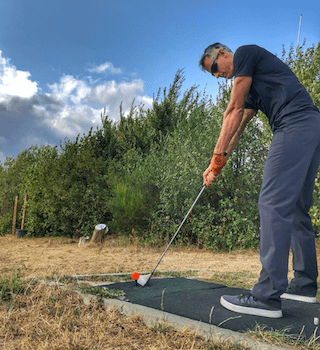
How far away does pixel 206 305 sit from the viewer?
2.42 metres

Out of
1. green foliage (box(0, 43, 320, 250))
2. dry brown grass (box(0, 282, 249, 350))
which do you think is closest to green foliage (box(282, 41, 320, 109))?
green foliage (box(0, 43, 320, 250))

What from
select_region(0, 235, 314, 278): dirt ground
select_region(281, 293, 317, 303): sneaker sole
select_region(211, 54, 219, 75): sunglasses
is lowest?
select_region(0, 235, 314, 278): dirt ground

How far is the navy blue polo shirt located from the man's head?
7.2 inches

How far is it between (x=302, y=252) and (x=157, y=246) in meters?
5.29

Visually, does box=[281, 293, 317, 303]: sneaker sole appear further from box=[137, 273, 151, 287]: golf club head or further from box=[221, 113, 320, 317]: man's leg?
box=[137, 273, 151, 287]: golf club head

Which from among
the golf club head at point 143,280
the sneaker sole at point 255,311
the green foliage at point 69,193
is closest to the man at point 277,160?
the sneaker sole at point 255,311

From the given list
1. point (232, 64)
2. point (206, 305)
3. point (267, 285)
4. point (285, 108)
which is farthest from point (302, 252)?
point (232, 64)

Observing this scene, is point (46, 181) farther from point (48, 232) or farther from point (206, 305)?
point (206, 305)

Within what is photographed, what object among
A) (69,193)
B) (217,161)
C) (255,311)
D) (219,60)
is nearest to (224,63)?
(219,60)

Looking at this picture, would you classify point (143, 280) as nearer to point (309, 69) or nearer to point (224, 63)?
point (224, 63)

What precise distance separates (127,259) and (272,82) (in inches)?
168

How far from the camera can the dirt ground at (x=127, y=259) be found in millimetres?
4785

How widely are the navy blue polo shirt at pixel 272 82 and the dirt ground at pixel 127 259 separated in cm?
257

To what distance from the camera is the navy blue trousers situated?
2225 millimetres
